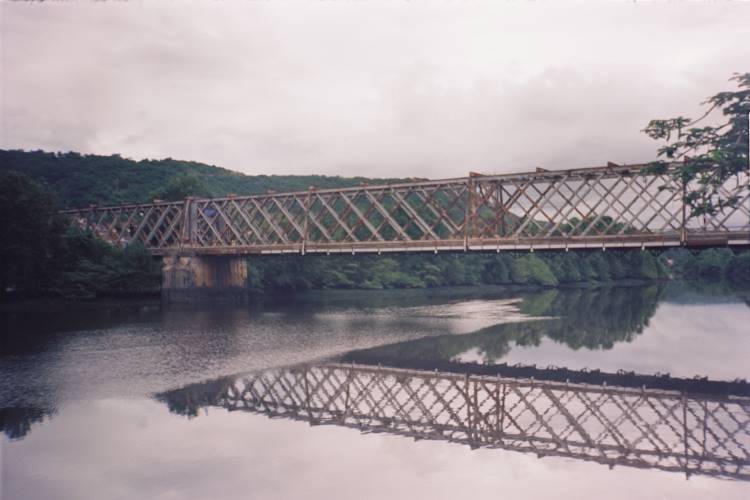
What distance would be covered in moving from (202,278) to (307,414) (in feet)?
197

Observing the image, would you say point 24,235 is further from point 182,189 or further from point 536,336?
point 536,336

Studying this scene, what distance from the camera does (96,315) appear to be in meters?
57.5

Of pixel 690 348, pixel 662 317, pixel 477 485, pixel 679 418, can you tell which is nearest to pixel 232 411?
pixel 477 485

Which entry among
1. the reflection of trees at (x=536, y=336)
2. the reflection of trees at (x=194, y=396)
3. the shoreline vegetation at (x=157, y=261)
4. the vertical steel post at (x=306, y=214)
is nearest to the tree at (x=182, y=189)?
the shoreline vegetation at (x=157, y=261)

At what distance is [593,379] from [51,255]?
53278 mm

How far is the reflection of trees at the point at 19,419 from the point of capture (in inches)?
780

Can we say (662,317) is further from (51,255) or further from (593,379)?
(51,255)

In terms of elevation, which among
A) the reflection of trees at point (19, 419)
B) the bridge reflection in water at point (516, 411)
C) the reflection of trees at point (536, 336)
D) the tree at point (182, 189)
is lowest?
the reflection of trees at point (536, 336)

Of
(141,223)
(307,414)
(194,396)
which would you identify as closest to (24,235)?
(141,223)

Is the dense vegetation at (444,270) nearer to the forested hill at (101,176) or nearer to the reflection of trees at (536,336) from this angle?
the reflection of trees at (536,336)

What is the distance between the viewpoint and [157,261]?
80188mm

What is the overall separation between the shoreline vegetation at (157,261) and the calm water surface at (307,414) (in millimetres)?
15573

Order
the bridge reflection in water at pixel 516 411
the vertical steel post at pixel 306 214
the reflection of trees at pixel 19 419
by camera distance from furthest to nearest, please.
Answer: the vertical steel post at pixel 306 214, the reflection of trees at pixel 19 419, the bridge reflection in water at pixel 516 411

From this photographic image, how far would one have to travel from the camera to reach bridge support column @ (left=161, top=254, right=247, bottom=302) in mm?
75562
